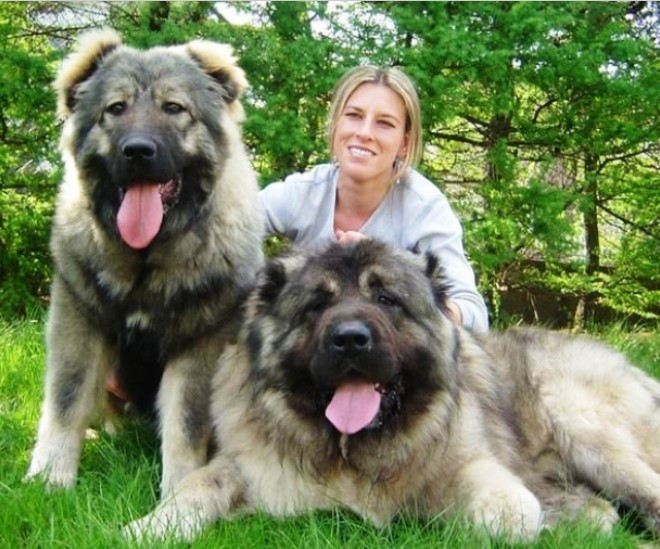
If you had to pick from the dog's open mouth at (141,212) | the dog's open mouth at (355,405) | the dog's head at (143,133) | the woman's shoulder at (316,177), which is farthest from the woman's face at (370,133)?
the dog's open mouth at (355,405)

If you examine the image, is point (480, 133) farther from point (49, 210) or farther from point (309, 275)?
point (309, 275)

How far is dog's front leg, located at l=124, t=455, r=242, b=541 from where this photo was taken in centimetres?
284

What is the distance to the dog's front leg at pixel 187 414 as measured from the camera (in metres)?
3.47

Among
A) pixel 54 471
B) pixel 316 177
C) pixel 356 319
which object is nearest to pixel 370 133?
pixel 316 177

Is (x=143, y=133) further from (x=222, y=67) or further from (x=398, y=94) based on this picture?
(x=398, y=94)

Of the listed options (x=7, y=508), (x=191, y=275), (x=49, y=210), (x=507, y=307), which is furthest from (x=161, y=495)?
(x=507, y=307)

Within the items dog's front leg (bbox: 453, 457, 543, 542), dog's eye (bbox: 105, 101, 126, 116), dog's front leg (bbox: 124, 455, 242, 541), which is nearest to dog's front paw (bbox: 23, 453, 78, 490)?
dog's front leg (bbox: 124, 455, 242, 541)

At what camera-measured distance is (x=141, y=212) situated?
3375 millimetres

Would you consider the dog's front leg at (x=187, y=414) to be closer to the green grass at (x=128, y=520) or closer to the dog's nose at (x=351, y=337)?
the green grass at (x=128, y=520)

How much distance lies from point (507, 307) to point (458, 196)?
56.4 inches

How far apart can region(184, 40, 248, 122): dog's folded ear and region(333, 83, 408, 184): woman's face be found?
0.83 metres

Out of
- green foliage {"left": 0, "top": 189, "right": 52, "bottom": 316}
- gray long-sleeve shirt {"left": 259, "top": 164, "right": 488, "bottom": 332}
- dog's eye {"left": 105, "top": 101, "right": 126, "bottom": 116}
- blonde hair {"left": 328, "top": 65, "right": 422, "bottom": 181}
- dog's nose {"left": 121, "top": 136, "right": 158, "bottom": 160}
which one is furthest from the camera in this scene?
green foliage {"left": 0, "top": 189, "right": 52, "bottom": 316}

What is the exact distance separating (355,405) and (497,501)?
0.58 metres

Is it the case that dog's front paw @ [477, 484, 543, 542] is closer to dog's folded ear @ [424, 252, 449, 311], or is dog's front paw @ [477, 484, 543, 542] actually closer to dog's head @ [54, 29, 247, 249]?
dog's folded ear @ [424, 252, 449, 311]
